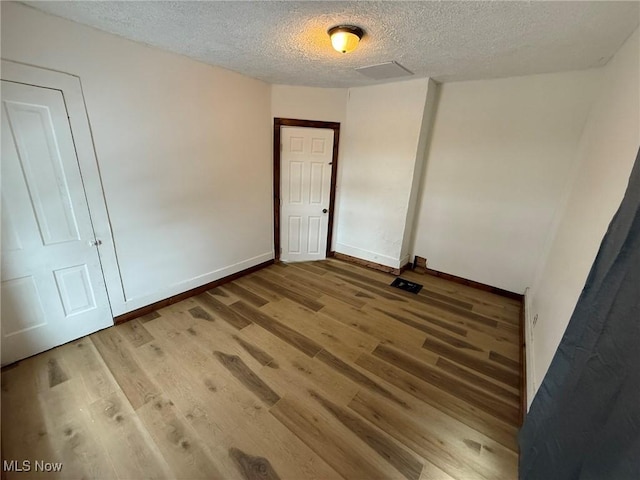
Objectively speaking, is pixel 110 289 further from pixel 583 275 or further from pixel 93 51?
pixel 583 275

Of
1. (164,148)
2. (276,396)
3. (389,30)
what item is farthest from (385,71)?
(276,396)

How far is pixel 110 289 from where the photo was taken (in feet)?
7.56

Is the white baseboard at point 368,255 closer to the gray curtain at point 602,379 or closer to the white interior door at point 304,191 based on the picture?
the white interior door at point 304,191

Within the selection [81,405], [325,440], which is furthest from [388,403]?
[81,405]

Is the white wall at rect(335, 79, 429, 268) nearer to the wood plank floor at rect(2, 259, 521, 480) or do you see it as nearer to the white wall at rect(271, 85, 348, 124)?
the white wall at rect(271, 85, 348, 124)

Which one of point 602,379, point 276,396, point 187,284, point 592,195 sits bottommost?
point 276,396

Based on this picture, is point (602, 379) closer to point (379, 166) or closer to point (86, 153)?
point (379, 166)

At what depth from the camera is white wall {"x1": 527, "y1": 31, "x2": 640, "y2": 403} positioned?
4.37 feet

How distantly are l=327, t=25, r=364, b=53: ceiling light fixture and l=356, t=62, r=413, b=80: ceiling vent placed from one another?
2.44 ft

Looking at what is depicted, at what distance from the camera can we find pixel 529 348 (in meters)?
2.07

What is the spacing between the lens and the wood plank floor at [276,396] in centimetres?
139

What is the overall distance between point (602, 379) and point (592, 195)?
134 cm

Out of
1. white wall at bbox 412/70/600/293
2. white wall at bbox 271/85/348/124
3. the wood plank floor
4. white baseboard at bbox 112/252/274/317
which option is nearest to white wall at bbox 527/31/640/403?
white wall at bbox 412/70/600/293

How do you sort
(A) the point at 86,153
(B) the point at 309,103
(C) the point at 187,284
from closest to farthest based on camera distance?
1. (A) the point at 86,153
2. (C) the point at 187,284
3. (B) the point at 309,103
